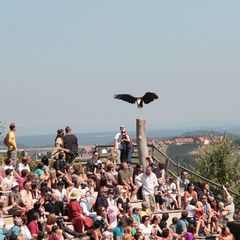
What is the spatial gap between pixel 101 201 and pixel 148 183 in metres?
2.83

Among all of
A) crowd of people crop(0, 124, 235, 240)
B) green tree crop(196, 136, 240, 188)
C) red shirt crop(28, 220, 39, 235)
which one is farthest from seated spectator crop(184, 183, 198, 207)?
green tree crop(196, 136, 240, 188)

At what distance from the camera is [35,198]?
53.7ft

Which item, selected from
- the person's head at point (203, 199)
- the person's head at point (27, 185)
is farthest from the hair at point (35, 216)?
the person's head at point (203, 199)

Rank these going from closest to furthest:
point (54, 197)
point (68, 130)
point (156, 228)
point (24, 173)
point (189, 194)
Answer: point (54, 197)
point (156, 228)
point (24, 173)
point (189, 194)
point (68, 130)

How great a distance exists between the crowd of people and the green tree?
17.0m

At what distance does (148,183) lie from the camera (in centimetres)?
1972

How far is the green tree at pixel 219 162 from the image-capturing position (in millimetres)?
38750

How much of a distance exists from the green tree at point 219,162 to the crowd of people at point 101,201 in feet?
55.8

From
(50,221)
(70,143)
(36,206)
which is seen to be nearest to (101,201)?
(36,206)

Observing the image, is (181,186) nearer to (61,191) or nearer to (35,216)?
(61,191)

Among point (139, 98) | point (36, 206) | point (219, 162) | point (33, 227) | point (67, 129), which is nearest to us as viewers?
point (33, 227)

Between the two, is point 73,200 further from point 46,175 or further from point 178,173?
point 178,173

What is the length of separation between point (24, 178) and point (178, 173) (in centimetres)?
742

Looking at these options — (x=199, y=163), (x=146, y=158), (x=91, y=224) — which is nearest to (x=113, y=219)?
(x=91, y=224)
